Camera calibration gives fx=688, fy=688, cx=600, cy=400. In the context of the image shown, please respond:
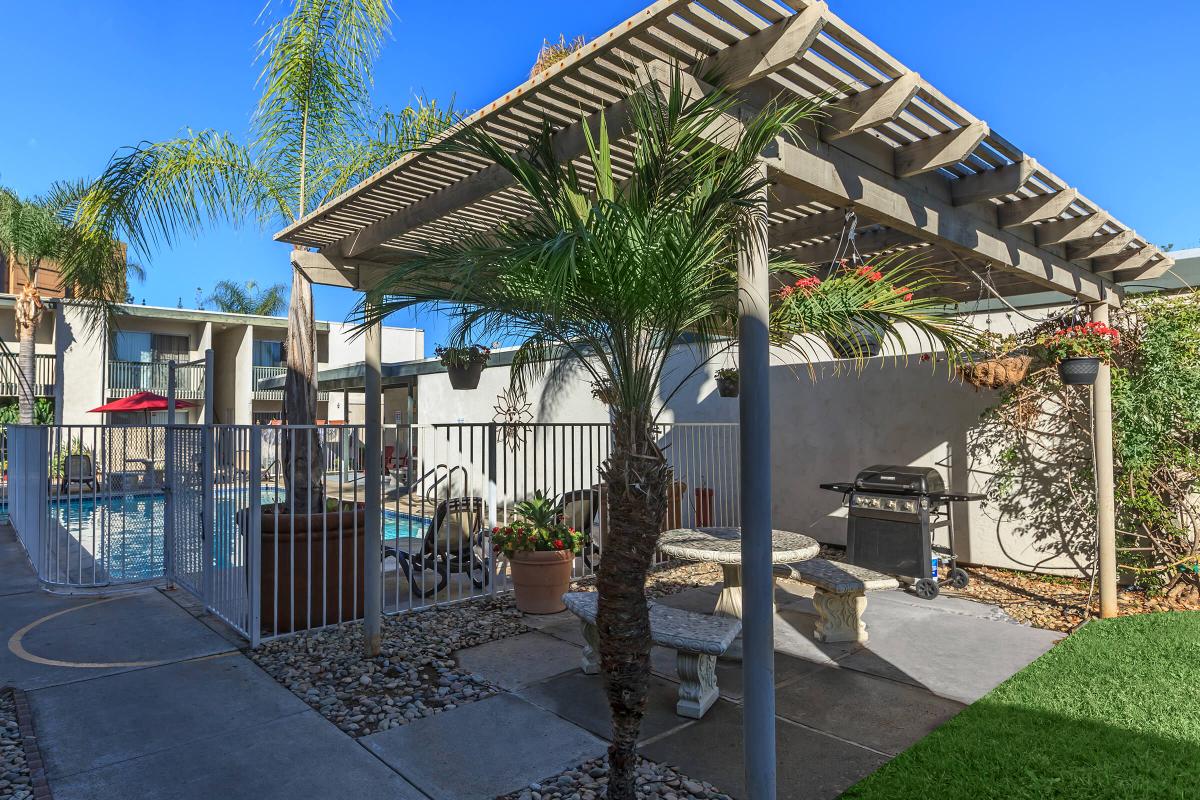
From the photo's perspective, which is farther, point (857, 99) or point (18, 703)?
point (18, 703)

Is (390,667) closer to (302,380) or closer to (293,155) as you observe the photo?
(302,380)

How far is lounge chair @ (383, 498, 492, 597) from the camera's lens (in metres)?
6.26

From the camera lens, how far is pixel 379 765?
3230 mm

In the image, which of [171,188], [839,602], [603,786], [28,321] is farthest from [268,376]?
[603,786]

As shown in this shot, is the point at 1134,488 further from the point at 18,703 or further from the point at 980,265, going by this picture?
the point at 18,703

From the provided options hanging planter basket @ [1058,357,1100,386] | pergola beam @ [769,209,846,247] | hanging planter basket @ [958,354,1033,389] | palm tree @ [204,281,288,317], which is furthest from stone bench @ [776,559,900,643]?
palm tree @ [204,281,288,317]

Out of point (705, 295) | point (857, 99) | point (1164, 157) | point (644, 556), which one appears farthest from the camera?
point (1164, 157)

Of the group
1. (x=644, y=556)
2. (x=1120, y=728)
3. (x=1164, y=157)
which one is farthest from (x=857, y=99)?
(x=1164, y=157)

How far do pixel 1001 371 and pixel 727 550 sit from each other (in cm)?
307

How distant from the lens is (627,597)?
8.80ft

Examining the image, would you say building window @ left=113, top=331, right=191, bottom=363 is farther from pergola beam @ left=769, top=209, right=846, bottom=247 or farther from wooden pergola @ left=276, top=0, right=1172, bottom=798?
pergola beam @ left=769, top=209, right=846, bottom=247

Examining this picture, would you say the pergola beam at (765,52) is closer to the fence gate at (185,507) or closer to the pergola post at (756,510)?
the pergola post at (756,510)

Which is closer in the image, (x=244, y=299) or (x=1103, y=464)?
(x=1103, y=464)

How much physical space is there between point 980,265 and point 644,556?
540 cm
